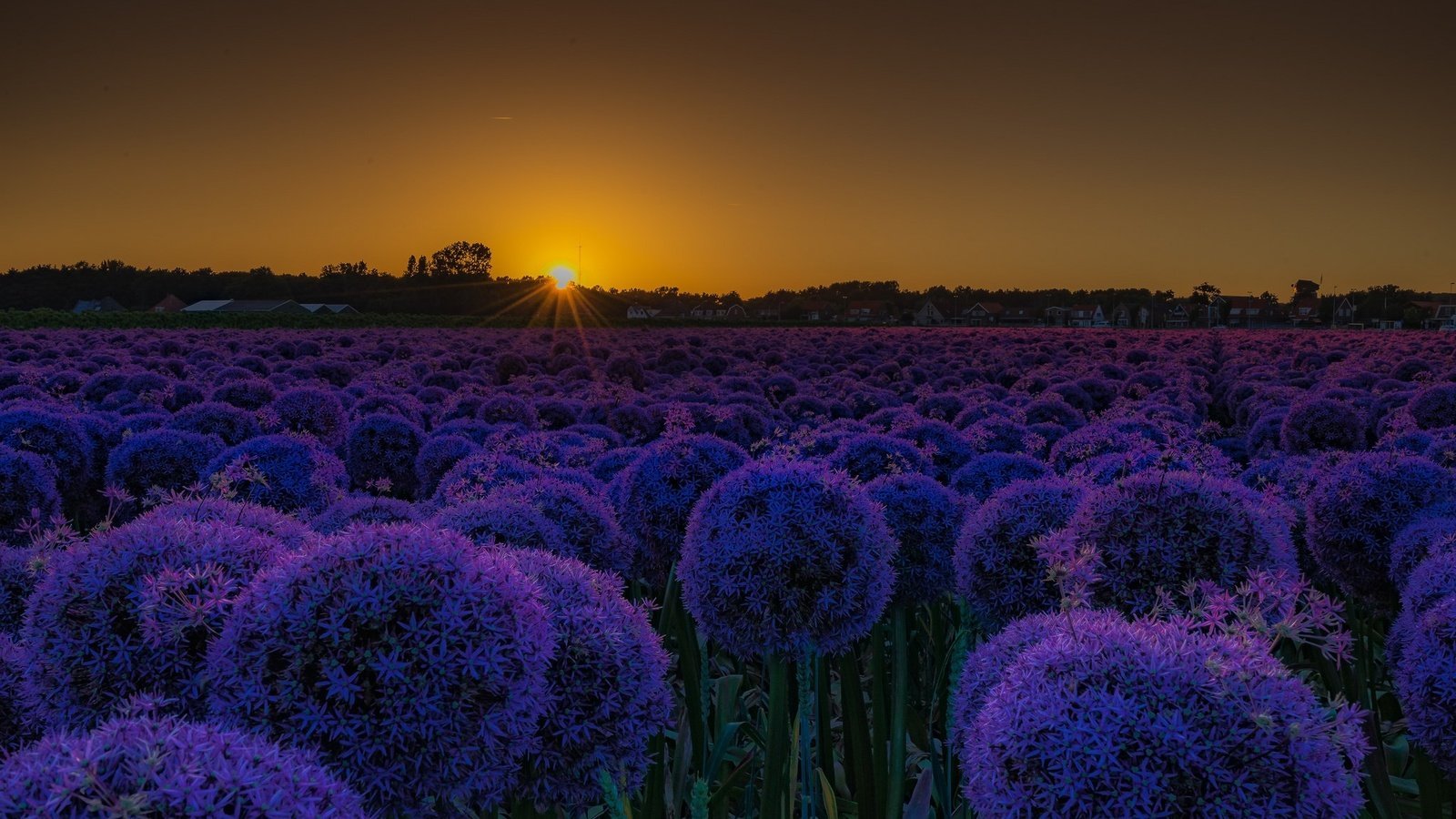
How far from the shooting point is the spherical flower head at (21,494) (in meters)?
7.12

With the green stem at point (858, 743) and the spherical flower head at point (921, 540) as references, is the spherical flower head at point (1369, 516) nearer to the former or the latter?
the spherical flower head at point (921, 540)

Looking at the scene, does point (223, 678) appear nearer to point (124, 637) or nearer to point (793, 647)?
point (124, 637)

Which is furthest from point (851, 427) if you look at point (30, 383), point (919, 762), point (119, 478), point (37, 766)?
point (30, 383)

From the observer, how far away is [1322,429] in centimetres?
1403

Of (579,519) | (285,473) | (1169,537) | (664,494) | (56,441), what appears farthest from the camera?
(56,441)

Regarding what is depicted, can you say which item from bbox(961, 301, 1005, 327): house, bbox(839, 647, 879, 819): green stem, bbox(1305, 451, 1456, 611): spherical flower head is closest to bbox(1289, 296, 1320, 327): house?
bbox(961, 301, 1005, 327): house

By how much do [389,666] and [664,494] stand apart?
13.2ft

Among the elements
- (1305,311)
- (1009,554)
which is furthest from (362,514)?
(1305,311)

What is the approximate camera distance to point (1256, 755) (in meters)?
2.20

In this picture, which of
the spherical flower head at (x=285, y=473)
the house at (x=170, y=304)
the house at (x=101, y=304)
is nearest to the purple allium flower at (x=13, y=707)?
the spherical flower head at (x=285, y=473)

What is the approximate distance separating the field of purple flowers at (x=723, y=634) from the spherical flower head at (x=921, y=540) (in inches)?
0.8

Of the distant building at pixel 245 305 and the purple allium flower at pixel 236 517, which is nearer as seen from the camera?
the purple allium flower at pixel 236 517

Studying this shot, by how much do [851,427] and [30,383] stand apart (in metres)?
17.5

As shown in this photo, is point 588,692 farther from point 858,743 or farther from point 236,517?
point 858,743
